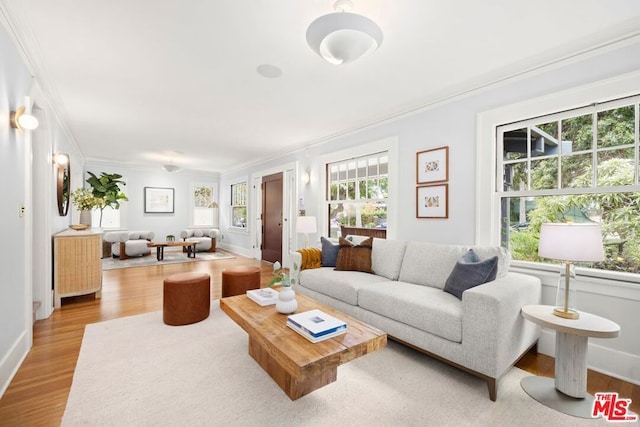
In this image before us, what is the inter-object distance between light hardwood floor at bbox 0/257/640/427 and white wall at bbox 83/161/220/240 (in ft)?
14.6

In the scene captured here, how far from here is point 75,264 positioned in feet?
12.0

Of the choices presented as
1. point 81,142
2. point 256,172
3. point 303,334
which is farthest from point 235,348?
point 81,142

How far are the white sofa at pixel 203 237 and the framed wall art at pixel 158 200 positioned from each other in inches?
41.9

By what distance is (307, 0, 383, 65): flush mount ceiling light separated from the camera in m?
1.75

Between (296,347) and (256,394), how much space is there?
0.56m

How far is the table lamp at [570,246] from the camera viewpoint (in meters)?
1.78

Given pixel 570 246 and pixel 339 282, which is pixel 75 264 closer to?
pixel 339 282

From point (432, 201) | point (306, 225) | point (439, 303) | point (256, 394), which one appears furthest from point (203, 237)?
point (439, 303)

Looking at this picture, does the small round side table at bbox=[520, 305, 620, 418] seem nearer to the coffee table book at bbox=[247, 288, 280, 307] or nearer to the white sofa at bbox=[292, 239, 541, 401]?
the white sofa at bbox=[292, 239, 541, 401]

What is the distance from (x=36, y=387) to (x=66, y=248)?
216 cm

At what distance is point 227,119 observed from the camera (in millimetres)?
4355

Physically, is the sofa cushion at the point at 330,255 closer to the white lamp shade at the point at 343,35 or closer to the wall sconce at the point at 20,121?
the white lamp shade at the point at 343,35

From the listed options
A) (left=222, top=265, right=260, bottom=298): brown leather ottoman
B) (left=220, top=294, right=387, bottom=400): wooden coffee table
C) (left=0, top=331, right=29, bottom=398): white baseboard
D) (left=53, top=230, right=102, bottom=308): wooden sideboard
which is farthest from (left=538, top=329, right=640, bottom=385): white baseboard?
(left=53, top=230, right=102, bottom=308): wooden sideboard

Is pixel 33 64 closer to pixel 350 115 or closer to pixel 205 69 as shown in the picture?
pixel 205 69
